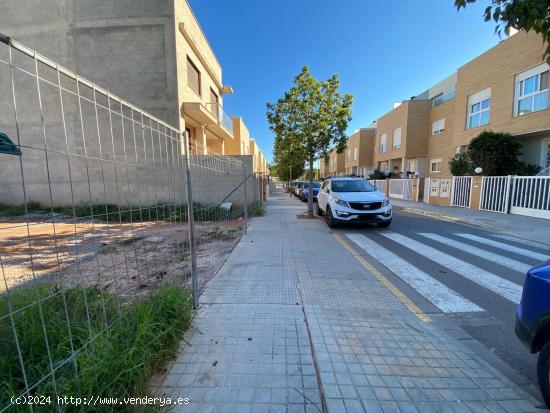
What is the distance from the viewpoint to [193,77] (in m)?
16.8

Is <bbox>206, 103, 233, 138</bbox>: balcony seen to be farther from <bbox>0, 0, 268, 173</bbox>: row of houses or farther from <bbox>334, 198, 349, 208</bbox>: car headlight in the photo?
<bbox>334, 198, 349, 208</bbox>: car headlight

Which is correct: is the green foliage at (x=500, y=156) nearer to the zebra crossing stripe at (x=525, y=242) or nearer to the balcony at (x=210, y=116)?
the zebra crossing stripe at (x=525, y=242)

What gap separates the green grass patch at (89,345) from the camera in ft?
6.22

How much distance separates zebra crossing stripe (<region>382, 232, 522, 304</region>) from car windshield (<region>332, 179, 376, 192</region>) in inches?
129

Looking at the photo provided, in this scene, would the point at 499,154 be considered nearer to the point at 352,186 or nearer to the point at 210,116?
the point at 352,186

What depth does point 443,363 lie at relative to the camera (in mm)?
2566

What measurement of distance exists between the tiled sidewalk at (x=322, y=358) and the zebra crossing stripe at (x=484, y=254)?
329 cm

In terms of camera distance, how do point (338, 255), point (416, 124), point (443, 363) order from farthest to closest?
1. point (416, 124)
2. point (338, 255)
3. point (443, 363)

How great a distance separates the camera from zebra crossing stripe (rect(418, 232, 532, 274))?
5387 millimetres

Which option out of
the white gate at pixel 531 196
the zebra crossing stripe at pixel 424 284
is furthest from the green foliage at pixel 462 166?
the zebra crossing stripe at pixel 424 284

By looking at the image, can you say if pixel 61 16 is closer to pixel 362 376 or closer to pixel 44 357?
pixel 44 357

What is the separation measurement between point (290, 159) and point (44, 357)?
11544 millimetres

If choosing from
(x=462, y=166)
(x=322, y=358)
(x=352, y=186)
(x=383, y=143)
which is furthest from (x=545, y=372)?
(x=383, y=143)

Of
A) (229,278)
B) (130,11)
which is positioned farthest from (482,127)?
(130,11)
